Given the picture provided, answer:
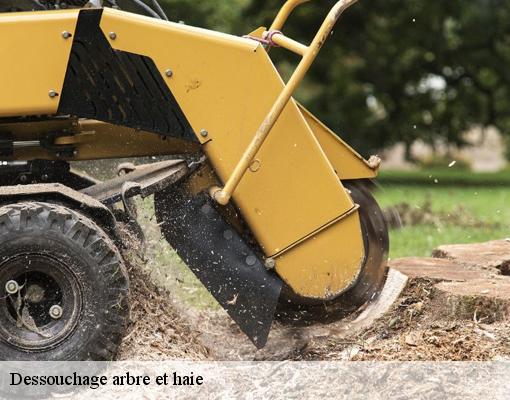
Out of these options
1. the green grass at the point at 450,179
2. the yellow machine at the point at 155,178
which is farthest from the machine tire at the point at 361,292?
the green grass at the point at 450,179

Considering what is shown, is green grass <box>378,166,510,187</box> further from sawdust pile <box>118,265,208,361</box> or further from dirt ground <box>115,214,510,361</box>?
sawdust pile <box>118,265,208,361</box>

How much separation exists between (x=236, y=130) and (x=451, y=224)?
6587 mm

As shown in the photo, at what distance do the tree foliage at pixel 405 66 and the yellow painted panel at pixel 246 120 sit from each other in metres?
16.3

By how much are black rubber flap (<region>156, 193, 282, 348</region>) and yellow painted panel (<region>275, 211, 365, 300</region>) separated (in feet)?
0.42

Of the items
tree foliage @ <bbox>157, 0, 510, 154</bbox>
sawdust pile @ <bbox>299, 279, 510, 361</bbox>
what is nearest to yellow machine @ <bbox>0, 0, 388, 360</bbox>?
sawdust pile @ <bbox>299, 279, 510, 361</bbox>

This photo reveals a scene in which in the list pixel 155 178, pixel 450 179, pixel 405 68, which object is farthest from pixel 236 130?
pixel 405 68

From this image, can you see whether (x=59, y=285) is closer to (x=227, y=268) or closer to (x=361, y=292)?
(x=227, y=268)

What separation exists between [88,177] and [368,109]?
1713 cm

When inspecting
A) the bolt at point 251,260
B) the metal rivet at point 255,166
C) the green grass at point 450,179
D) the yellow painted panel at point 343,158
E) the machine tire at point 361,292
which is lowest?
the green grass at point 450,179

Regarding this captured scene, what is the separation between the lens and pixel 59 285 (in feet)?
15.8

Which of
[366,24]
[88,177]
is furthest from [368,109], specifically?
[88,177]

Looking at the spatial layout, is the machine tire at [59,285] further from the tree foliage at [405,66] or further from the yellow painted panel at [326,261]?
the tree foliage at [405,66]

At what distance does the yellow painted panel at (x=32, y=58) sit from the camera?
4805 mm

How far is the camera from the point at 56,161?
5379 mm
